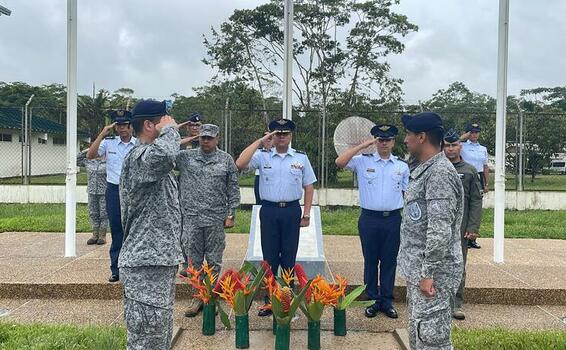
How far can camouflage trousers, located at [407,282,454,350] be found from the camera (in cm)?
270

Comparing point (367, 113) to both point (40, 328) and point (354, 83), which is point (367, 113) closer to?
point (354, 83)

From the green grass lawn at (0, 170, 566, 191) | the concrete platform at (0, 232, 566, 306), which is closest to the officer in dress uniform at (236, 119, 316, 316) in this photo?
the concrete platform at (0, 232, 566, 306)

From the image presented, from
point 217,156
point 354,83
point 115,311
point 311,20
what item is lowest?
point 115,311

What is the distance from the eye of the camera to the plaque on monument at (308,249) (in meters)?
5.18

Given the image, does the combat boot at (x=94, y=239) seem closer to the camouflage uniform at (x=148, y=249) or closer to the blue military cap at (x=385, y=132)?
the blue military cap at (x=385, y=132)

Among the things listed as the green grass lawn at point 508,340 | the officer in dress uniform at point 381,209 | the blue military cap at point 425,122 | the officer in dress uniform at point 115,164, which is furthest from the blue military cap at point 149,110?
the green grass lawn at point 508,340

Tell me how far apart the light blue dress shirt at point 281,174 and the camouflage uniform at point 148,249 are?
71.4 inches

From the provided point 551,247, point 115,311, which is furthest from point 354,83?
point 115,311

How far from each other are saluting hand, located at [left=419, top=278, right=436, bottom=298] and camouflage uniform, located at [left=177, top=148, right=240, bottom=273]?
230 centimetres

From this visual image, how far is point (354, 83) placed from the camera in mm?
17156

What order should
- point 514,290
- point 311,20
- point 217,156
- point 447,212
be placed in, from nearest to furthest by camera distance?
point 447,212, point 217,156, point 514,290, point 311,20

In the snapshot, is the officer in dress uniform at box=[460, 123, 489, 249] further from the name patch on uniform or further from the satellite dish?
the name patch on uniform

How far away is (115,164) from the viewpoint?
213 inches

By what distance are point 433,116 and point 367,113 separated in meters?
9.70
